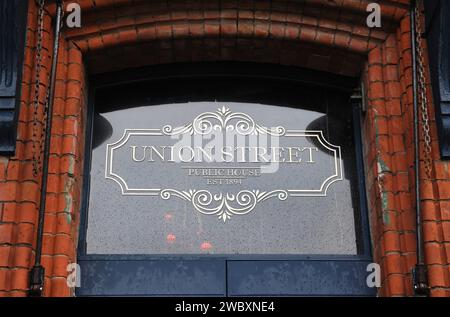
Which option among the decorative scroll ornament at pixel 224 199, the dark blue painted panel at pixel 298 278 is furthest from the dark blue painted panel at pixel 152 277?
the decorative scroll ornament at pixel 224 199

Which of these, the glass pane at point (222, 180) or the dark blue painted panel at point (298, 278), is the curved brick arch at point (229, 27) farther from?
the dark blue painted panel at point (298, 278)

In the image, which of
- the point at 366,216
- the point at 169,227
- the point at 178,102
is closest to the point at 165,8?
the point at 178,102

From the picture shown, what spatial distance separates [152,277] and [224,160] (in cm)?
101

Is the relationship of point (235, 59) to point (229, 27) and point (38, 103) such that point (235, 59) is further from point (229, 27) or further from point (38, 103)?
point (38, 103)

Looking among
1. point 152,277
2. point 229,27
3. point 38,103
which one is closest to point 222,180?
point 152,277

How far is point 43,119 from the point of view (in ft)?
18.4

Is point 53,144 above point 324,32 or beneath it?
beneath

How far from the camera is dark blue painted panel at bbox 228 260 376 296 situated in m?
5.58

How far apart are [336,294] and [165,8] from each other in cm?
226

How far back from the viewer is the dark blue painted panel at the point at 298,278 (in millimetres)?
5578

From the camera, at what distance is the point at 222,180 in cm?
603

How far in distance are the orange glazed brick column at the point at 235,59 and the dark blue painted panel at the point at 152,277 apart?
21cm
